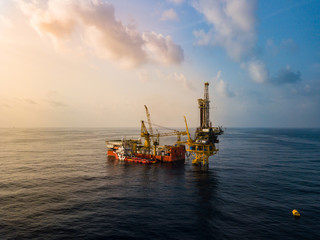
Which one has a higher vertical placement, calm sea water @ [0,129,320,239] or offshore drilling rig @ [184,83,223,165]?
offshore drilling rig @ [184,83,223,165]

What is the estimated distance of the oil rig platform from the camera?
281 ft

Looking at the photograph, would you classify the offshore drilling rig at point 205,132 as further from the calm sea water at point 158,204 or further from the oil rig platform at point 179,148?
the calm sea water at point 158,204

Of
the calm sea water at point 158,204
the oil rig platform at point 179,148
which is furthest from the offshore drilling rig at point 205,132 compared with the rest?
the calm sea water at point 158,204

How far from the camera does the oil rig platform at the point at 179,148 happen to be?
85562mm

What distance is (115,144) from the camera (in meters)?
118

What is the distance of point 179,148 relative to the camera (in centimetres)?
10694

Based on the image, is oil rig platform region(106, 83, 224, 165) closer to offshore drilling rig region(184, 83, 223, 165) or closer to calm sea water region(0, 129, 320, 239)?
offshore drilling rig region(184, 83, 223, 165)

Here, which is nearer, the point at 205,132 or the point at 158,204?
the point at 158,204

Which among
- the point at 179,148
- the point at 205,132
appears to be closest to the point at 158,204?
the point at 205,132

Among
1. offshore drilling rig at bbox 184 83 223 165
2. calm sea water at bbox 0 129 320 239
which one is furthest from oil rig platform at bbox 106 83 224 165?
calm sea water at bbox 0 129 320 239

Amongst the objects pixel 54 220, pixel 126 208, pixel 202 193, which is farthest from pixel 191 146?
pixel 54 220

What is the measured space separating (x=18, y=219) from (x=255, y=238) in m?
46.8

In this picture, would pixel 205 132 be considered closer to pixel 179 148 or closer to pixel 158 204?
pixel 179 148

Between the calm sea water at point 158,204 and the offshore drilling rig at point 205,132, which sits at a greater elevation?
the offshore drilling rig at point 205,132
